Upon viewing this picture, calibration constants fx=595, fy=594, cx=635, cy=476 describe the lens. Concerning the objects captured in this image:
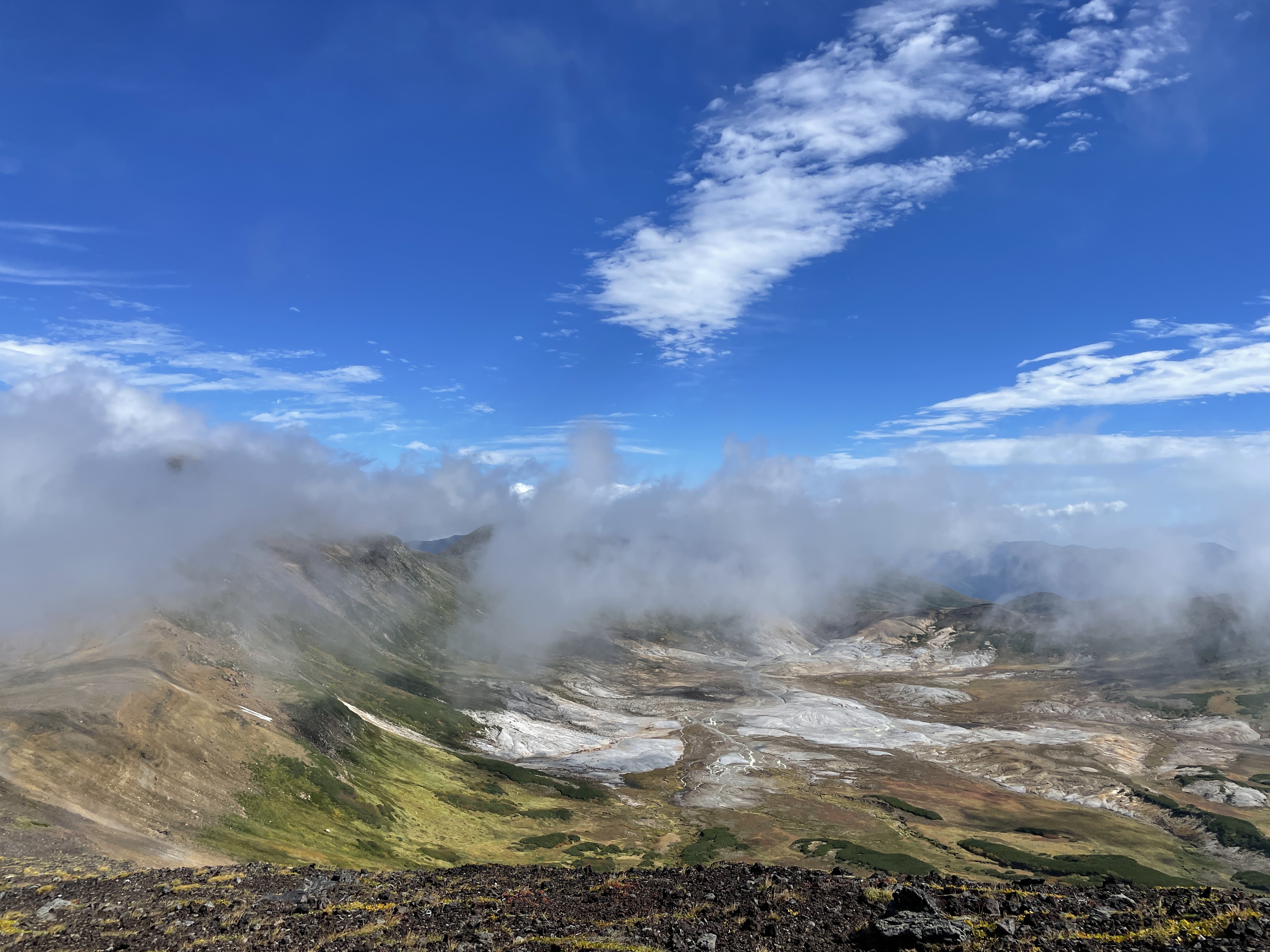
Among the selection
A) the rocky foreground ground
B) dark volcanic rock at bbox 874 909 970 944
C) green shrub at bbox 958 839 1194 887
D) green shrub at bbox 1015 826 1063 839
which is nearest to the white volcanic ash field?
green shrub at bbox 1015 826 1063 839

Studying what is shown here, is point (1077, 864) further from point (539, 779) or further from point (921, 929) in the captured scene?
point (539, 779)

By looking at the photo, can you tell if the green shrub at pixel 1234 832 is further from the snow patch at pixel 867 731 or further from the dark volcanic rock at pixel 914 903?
the dark volcanic rock at pixel 914 903


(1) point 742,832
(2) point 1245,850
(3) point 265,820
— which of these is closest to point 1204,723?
(2) point 1245,850

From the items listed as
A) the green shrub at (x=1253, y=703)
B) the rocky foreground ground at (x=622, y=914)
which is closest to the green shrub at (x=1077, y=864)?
the rocky foreground ground at (x=622, y=914)

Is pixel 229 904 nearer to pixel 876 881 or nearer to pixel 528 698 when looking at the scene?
pixel 876 881

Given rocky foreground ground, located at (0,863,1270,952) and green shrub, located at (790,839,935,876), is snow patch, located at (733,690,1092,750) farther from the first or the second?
rocky foreground ground, located at (0,863,1270,952)

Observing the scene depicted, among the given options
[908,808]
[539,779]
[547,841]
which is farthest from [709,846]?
[539,779]
